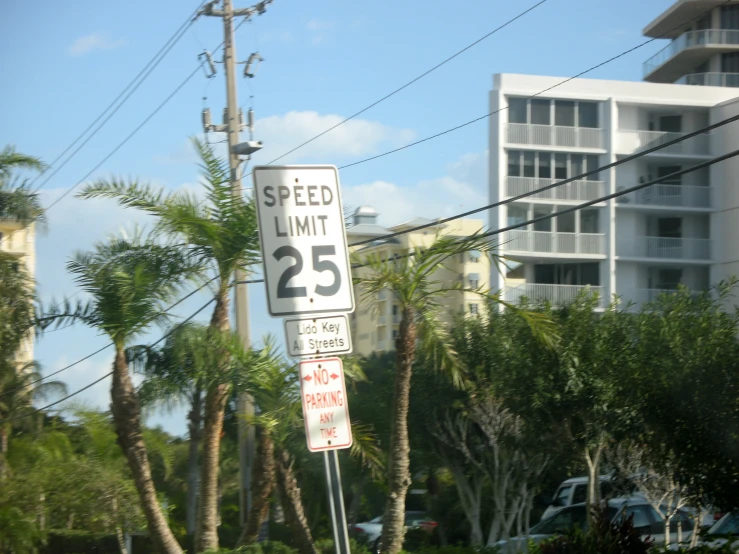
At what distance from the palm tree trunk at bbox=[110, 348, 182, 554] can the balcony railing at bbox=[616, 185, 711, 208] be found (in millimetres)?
A: 34886

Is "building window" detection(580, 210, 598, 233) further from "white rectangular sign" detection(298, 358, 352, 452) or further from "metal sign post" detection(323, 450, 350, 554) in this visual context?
"metal sign post" detection(323, 450, 350, 554)

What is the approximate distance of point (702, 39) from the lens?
178 ft

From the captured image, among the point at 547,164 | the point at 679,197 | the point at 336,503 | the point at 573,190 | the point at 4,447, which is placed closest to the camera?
the point at 336,503

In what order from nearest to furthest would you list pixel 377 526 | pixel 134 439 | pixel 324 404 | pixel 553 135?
1. pixel 324 404
2. pixel 134 439
3. pixel 377 526
4. pixel 553 135

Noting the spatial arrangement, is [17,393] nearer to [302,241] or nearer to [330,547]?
[330,547]

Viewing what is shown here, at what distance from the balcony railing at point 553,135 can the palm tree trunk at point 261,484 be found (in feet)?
101

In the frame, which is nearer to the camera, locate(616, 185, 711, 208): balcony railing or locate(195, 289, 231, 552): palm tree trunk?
locate(195, 289, 231, 552): palm tree trunk

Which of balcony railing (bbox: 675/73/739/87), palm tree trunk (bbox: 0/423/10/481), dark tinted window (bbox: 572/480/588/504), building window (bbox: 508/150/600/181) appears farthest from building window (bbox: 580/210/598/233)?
palm tree trunk (bbox: 0/423/10/481)

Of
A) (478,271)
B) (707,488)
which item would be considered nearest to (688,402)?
(707,488)

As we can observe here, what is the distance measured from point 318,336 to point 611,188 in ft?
133

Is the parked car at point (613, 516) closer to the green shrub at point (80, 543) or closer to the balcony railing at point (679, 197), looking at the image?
the green shrub at point (80, 543)

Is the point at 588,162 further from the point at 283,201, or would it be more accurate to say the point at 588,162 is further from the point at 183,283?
the point at 283,201

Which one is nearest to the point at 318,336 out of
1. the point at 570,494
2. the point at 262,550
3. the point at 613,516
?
Result: the point at 262,550

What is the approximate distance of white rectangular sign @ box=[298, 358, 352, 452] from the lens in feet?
21.6
